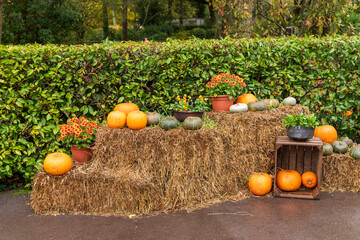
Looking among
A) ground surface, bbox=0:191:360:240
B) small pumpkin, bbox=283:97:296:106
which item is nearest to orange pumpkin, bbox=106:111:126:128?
ground surface, bbox=0:191:360:240

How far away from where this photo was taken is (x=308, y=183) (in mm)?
4668

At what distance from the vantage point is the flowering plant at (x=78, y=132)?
4.43 meters

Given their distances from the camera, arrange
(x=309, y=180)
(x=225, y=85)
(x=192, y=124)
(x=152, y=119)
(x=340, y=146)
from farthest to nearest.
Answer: (x=225, y=85) → (x=340, y=146) → (x=309, y=180) → (x=152, y=119) → (x=192, y=124)

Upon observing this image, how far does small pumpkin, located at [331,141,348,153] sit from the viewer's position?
190 inches

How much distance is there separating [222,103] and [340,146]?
5.78 ft

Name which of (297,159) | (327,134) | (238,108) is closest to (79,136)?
(238,108)

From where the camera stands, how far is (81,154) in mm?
4551

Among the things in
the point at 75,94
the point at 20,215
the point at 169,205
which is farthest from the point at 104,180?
the point at 75,94

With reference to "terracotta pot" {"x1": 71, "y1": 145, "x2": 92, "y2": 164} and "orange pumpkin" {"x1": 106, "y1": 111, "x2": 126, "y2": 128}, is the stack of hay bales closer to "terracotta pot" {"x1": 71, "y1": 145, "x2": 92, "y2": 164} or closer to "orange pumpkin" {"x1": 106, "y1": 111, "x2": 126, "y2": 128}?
"orange pumpkin" {"x1": 106, "y1": 111, "x2": 126, "y2": 128}

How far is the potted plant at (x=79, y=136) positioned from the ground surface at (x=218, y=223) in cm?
84

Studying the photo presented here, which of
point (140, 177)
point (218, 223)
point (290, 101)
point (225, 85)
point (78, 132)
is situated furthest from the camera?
point (290, 101)

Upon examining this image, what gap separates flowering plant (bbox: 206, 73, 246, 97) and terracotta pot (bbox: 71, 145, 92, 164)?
1.91 m

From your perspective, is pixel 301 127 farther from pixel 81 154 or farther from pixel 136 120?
pixel 81 154

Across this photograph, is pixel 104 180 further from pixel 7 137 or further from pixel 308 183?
pixel 308 183
